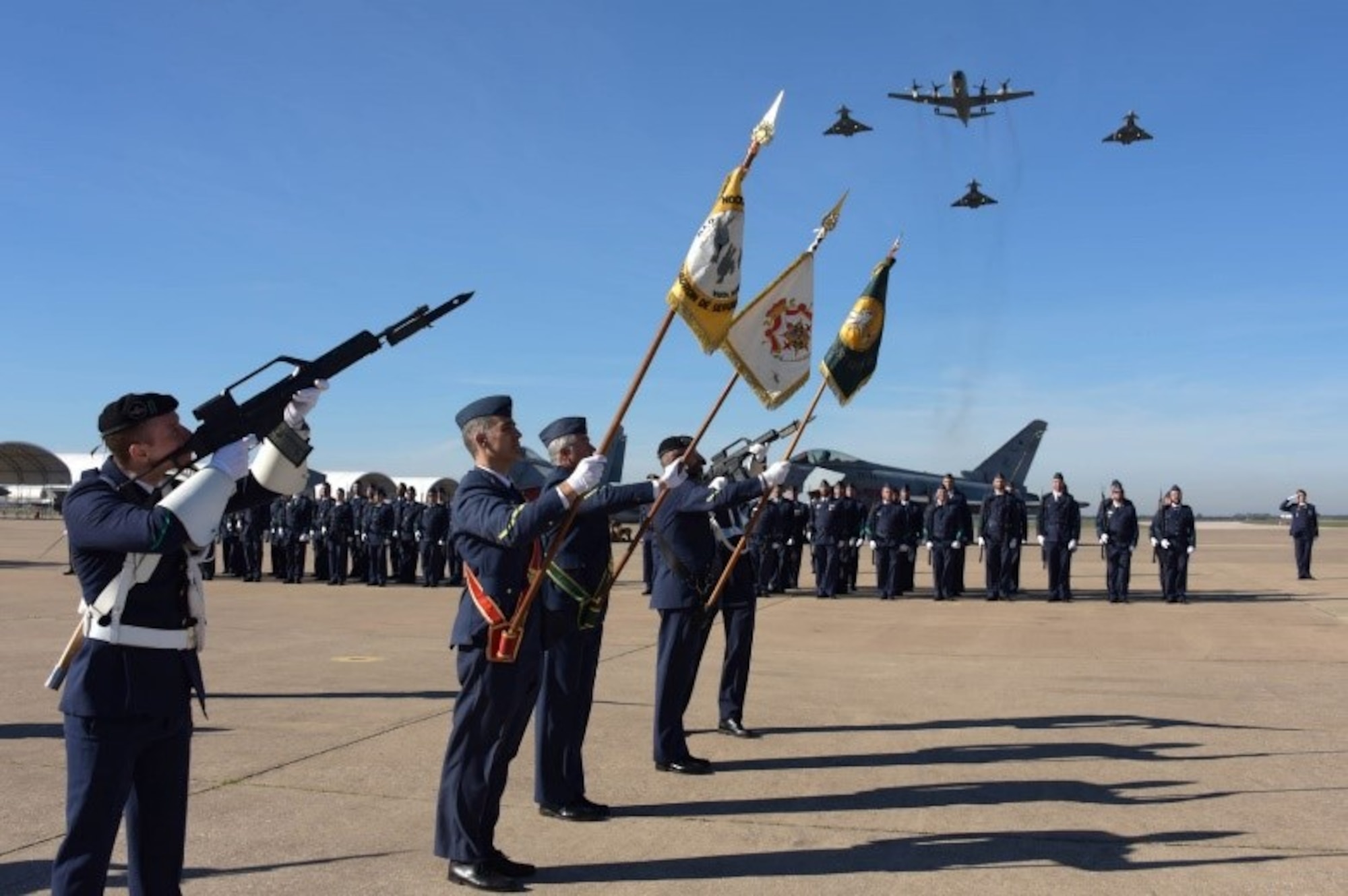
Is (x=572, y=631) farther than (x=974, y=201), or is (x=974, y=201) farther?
(x=974, y=201)

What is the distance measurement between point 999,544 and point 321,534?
12.3 metres

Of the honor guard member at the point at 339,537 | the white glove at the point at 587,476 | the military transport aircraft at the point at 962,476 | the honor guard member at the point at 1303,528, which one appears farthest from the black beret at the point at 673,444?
the military transport aircraft at the point at 962,476

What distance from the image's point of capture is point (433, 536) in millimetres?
20531

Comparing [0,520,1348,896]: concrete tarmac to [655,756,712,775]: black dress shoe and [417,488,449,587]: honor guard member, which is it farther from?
[417,488,449,587]: honor guard member

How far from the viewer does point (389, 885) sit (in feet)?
14.1

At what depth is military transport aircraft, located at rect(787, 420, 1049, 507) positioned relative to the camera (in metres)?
41.4

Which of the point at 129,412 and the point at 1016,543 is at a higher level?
the point at 129,412

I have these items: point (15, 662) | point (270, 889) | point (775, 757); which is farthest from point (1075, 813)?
point (15, 662)

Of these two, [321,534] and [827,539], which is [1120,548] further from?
[321,534]

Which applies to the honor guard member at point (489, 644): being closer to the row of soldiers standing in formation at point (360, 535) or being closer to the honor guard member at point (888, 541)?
the honor guard member at point (888, 541)

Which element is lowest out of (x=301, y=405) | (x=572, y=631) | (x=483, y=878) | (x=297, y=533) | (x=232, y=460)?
(x=483, y=878)

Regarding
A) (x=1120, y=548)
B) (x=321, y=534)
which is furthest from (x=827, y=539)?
(x=321, y=534)

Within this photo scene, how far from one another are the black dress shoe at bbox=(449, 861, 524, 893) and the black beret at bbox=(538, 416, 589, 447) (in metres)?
1.99

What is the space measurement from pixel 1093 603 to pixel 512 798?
→ 44.6 feet
